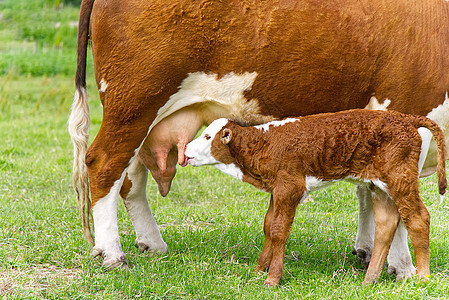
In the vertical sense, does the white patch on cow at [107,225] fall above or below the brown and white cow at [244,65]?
below

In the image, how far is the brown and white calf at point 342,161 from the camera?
387cm

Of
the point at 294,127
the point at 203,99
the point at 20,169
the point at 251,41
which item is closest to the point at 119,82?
the point at 203,99

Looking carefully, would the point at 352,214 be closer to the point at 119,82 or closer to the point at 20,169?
the point at 119,82

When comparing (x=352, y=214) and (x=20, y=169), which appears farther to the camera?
(x=20, y=169)

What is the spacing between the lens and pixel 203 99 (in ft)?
13.7

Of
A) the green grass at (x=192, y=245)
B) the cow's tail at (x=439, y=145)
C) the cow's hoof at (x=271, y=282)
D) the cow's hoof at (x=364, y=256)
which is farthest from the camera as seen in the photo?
the cow's hoof at (x=364, y=256)

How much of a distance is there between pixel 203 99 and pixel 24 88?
9165 millimetres

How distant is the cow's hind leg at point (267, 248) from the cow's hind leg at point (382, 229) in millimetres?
685

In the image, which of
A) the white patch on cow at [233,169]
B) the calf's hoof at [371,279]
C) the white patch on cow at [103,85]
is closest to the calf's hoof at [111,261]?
the white patch on cow at [233,169]

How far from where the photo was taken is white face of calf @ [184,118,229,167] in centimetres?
419

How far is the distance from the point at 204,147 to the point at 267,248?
853 mm

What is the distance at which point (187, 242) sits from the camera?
5.02 metres

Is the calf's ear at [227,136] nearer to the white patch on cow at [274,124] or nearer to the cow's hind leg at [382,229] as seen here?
the white patch on cow at [274,124]

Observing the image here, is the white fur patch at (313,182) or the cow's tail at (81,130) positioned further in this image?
the cow's tail at (81,130)
